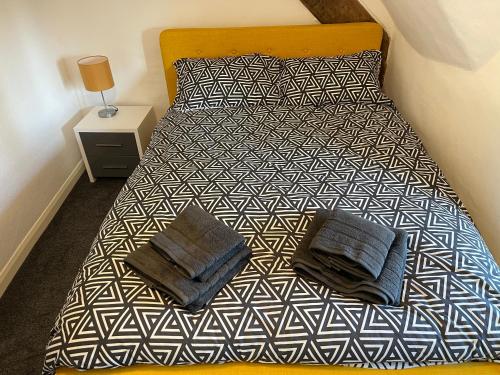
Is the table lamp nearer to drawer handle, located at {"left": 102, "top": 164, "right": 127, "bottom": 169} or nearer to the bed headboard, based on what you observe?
the bed headboard

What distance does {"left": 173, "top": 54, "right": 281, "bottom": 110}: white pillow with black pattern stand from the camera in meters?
2.36

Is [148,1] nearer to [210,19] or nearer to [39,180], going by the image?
[210,19]

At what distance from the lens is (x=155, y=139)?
6.86 feet

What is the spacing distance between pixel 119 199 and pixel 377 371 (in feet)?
3.88

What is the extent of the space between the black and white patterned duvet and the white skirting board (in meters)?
0.90

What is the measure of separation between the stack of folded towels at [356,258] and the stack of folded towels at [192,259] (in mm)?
221

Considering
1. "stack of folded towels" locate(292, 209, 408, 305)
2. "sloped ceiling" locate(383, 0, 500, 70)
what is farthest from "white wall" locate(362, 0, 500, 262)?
"stack of folded towels" locate(292, 209, 408, 305)

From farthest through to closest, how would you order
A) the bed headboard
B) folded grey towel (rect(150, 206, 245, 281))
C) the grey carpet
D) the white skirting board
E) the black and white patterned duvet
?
the bed headboard → the white skirting board → the grey carpet → folded grey towel (rect(150, 206, 245, 281)) → the black and white patterned duvet

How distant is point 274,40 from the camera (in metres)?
2.54

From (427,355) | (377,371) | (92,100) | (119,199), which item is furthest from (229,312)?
(92,100)

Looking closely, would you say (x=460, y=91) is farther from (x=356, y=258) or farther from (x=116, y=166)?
(x=116, y=166)

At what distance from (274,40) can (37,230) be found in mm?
1935

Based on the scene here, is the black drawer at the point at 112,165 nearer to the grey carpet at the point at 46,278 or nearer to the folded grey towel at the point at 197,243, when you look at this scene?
the grey carpet at the point at 46,278

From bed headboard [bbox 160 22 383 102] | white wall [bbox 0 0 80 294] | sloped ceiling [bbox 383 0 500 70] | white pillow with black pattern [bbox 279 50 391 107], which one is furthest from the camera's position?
bed headboard [bbox 160 22 383 102]
